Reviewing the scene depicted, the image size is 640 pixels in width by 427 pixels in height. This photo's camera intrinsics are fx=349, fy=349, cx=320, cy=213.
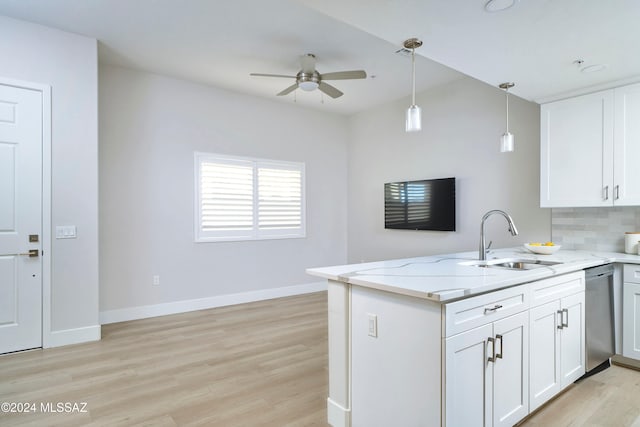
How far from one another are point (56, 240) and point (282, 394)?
2819 millimetres

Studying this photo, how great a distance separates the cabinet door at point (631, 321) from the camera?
9.50 feet

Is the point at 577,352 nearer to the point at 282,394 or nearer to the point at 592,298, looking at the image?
the point at 592,298

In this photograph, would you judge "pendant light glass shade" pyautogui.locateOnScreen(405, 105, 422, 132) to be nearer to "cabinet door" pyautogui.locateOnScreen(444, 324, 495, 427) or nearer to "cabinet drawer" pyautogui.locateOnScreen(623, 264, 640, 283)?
"cabinet door" pyautogui.locateOnScreen(444, 324, 495, 427)

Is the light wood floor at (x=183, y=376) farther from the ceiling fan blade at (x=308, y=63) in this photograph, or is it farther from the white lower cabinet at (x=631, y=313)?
the ceiling fan blade at (x=308, y=63)

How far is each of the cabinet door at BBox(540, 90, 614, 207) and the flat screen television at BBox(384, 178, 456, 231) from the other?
1.33 m

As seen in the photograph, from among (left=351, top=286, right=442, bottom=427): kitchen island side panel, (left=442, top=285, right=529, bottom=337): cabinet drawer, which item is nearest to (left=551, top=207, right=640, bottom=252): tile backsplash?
(left=442, top=285, right=529, bottom=337): cabinet drawer

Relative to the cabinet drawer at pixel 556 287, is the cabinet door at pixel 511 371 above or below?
below

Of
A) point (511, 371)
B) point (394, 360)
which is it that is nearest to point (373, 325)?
point (394, 360)

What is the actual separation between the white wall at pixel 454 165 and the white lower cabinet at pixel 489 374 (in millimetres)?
2389

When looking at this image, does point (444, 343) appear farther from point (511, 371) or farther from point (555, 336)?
point (555, 336)

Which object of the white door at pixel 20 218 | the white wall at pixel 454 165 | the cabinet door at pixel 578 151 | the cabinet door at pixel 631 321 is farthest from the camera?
the white wall at pixel 454 165

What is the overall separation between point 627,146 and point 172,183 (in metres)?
5.02

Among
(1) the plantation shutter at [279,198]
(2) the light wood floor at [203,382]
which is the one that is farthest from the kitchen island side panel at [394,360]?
(1) the plantation shutter at [279,198]

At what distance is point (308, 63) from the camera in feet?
12.7
